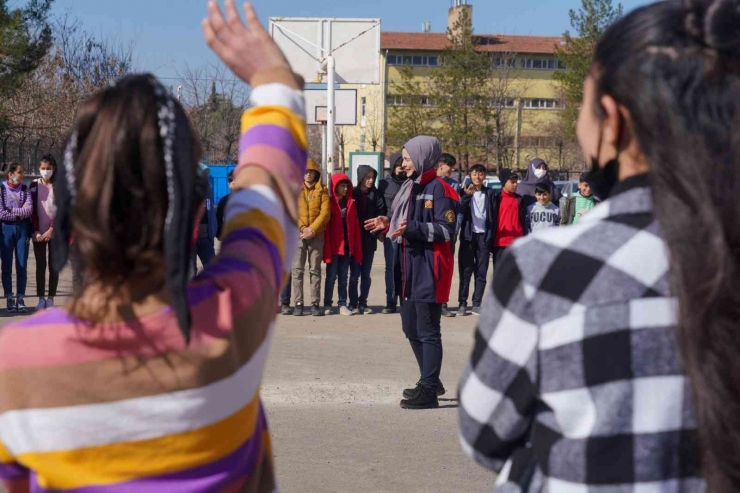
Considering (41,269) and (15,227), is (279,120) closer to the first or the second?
(41,269)

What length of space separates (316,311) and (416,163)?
16.4 feet

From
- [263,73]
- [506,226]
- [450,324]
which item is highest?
[263,73]

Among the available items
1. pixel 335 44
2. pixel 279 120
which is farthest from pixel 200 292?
pixel 335 44

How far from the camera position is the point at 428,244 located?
6.48m

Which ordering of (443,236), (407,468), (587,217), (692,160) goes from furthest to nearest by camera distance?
(443,236) < (407,468) < (587,217) < (692,160)

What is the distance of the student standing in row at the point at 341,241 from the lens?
11.4 metres

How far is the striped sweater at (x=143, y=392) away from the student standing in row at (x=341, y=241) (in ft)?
32.0

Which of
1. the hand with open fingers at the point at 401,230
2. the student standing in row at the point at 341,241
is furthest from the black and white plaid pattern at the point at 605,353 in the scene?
the student standing in row at the point at 341,241

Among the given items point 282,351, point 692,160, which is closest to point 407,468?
point 282,351

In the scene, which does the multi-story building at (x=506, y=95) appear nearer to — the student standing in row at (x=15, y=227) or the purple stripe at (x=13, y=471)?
the student standing in row at (x=15, y=227)

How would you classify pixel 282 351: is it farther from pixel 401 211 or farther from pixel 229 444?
pixel 229 444

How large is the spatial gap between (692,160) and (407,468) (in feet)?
13.7

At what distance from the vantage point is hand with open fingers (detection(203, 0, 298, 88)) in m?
1.72

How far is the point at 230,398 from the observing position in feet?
4.89
